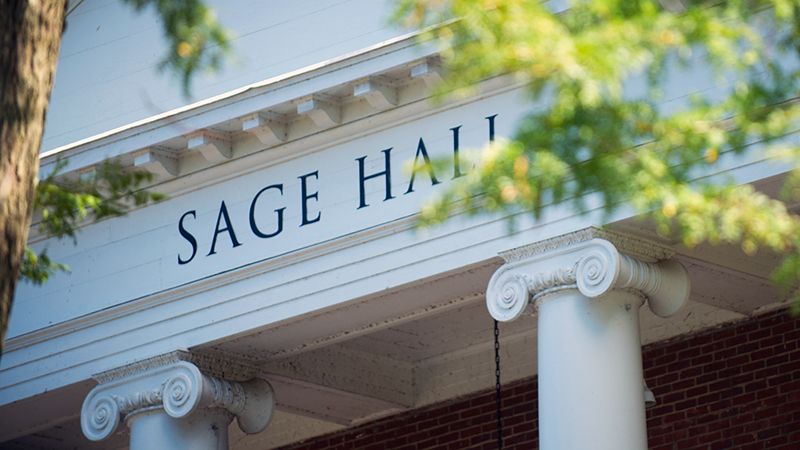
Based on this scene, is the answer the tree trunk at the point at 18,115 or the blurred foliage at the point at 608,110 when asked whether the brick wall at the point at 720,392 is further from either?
the tree trunk at the point at 18,115

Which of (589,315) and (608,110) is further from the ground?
(589,315)

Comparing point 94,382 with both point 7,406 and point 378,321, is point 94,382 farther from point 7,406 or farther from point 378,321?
point 378,321

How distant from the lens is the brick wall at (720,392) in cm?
963

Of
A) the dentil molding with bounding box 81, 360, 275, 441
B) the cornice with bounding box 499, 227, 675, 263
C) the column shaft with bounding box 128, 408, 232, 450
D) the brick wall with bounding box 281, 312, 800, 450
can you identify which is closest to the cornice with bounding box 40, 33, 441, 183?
the cornice with bounding box 499, 227, 675, 263

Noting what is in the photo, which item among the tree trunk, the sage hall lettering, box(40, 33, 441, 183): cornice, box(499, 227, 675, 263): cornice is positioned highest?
box(40, 33, 441, 183): cornice

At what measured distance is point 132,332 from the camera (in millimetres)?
9773

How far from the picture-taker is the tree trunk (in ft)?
13.3

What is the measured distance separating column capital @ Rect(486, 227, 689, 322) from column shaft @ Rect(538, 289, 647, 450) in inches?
4.5

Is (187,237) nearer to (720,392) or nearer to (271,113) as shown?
(271,113)

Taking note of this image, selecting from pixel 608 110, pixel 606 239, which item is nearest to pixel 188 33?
pixel 608 110

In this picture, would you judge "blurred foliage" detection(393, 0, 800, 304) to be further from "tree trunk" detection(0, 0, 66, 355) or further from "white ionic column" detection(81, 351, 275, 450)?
"white ionic column" detection(81, 351, 275, 450)

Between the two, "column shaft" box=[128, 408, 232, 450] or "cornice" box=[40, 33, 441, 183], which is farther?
"column shaft" box=[128, 408, 232, 450]

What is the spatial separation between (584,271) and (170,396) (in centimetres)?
342

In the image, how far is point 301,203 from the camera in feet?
30.2
